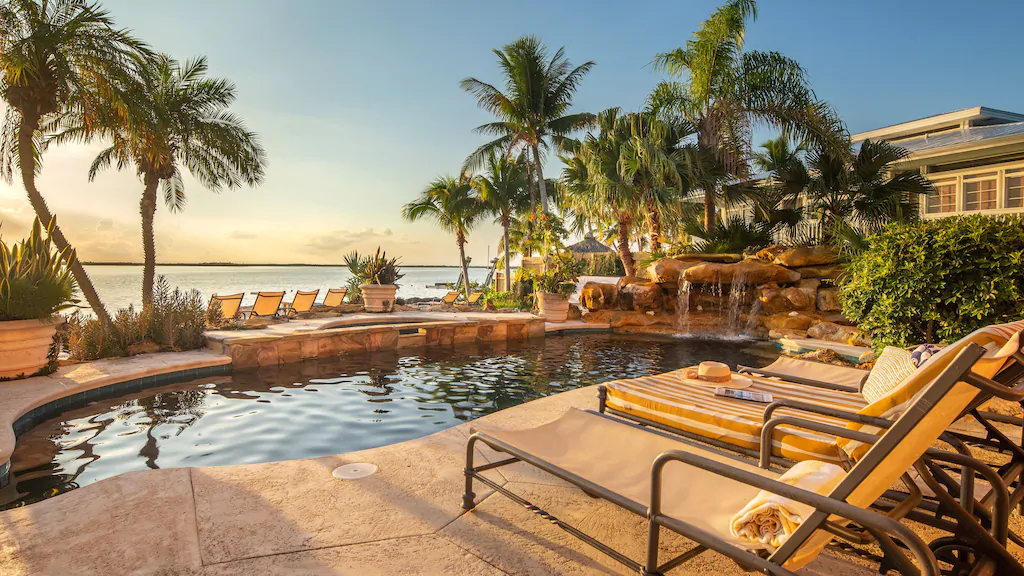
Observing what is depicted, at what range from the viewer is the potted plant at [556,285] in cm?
1266

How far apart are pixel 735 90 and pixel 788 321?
7.26 metres

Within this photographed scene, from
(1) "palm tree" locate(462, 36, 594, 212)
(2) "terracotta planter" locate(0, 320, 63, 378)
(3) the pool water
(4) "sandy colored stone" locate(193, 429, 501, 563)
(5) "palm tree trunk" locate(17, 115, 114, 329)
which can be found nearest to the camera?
(4) "sandy colored stone" locate(193, 429, 501, 563)

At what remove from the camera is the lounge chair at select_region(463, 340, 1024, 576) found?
1.29 m

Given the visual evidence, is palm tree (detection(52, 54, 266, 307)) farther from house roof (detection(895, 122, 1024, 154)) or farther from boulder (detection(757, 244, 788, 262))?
house roof (detection(895, 122, 1024, 154))

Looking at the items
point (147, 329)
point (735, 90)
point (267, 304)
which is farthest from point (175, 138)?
point (735, 90)

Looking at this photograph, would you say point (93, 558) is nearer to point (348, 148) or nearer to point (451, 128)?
point (348, 148)

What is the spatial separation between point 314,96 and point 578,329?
35.0ft

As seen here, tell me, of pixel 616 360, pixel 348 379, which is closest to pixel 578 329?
pixel 616 360

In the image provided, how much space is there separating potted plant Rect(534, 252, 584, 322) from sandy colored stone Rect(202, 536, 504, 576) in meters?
10.5

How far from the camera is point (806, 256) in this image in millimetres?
11883

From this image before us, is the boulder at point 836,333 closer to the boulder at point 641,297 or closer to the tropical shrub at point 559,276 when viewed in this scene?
the boulder at point 641,297

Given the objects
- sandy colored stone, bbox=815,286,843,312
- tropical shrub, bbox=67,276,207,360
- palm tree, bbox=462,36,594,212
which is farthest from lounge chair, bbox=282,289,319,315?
sandy colored stone, bbox=815,286,843,312

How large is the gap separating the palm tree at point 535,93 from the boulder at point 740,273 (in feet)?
29.4

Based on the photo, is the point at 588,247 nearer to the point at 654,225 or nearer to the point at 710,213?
the point at 654,225
